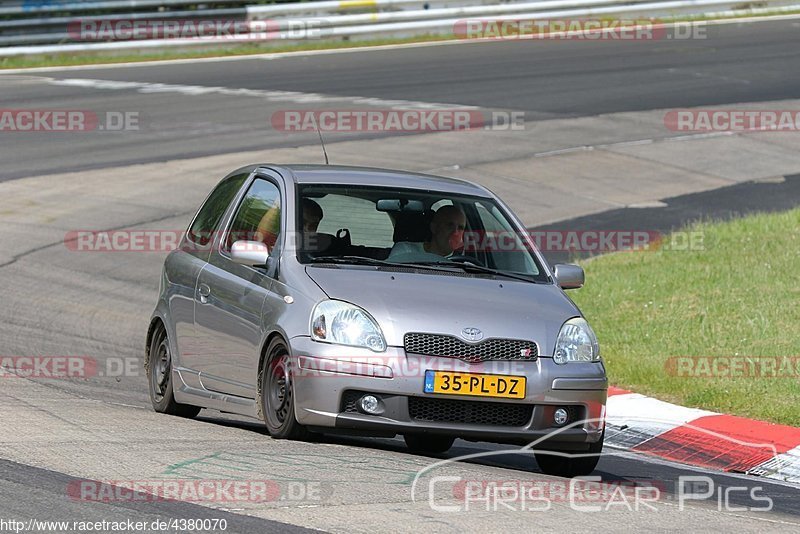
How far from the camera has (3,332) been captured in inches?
491

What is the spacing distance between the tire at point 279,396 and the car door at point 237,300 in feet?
0.46

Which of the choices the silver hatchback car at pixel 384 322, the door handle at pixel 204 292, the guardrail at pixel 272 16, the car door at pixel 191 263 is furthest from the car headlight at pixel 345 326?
the guardrail at pixel 272 16

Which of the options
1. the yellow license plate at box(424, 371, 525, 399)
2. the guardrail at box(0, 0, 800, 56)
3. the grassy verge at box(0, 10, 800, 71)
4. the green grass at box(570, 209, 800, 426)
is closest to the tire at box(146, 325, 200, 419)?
the yellow license plate at box(424, 371, 525, 399)

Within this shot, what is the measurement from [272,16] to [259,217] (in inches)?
920

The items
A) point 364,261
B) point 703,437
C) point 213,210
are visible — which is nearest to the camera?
point 364,261

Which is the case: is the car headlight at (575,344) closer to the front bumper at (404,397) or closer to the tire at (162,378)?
the front bumper at (404,397)

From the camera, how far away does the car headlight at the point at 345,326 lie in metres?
7.82

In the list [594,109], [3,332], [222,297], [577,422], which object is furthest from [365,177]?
[594,109]

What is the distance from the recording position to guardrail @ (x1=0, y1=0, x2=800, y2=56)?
98.2ft

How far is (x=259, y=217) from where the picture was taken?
922 cm

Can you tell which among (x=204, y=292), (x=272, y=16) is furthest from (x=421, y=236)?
(x=272, y=16)

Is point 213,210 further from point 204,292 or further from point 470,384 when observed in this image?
point 470,384

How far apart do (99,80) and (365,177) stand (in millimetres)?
19203

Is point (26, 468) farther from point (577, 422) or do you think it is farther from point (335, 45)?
point (335, 45)
